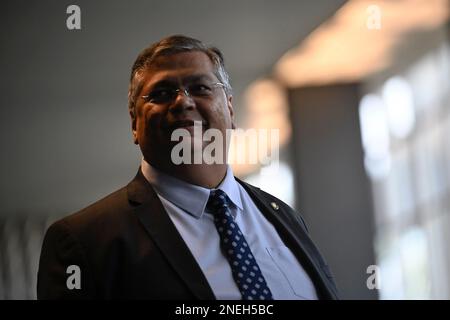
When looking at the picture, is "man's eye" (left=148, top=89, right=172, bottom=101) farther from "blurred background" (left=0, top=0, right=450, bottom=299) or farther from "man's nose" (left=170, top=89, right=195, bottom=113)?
"blurred background" (left=0, top=0, right=450, bottom=299)

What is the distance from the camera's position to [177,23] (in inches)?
76.7

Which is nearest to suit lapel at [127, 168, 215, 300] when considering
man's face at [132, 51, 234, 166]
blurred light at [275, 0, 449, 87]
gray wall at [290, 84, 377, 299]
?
man's face at [132, 51, 234, 166]

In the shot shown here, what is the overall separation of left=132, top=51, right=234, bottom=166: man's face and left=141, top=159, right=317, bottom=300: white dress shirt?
7 centimetres

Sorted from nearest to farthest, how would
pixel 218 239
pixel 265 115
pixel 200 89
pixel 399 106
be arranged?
pixel 218 239
pixel 200 89
pixel 265 115
pixel 399 106

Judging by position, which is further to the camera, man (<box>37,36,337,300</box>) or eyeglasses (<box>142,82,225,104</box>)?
eyeglasses (<box>142,82,225,104</box>)

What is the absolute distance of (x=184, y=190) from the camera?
141cm

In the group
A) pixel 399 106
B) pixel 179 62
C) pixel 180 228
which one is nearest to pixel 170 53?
pixel 179 62

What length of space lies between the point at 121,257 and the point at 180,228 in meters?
0.18

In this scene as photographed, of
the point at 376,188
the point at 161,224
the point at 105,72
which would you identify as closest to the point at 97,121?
the point at 105,72

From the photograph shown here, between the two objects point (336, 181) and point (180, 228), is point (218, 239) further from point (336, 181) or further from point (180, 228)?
point (336, 181)

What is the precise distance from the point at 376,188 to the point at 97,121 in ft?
3.39

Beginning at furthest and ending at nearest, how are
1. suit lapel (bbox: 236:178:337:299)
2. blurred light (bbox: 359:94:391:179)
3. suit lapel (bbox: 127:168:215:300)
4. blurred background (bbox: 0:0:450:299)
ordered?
1. blurred light (bbox: 359:94:391:179)
2. blurred background (bbox: 0:0:450:299)
3. suit lapel (bbox: 236:178:337:299)
4. suit lapel (bbox: 127:168:215:300)

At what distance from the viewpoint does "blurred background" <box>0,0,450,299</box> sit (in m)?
1.82

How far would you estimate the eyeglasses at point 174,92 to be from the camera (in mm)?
1430
